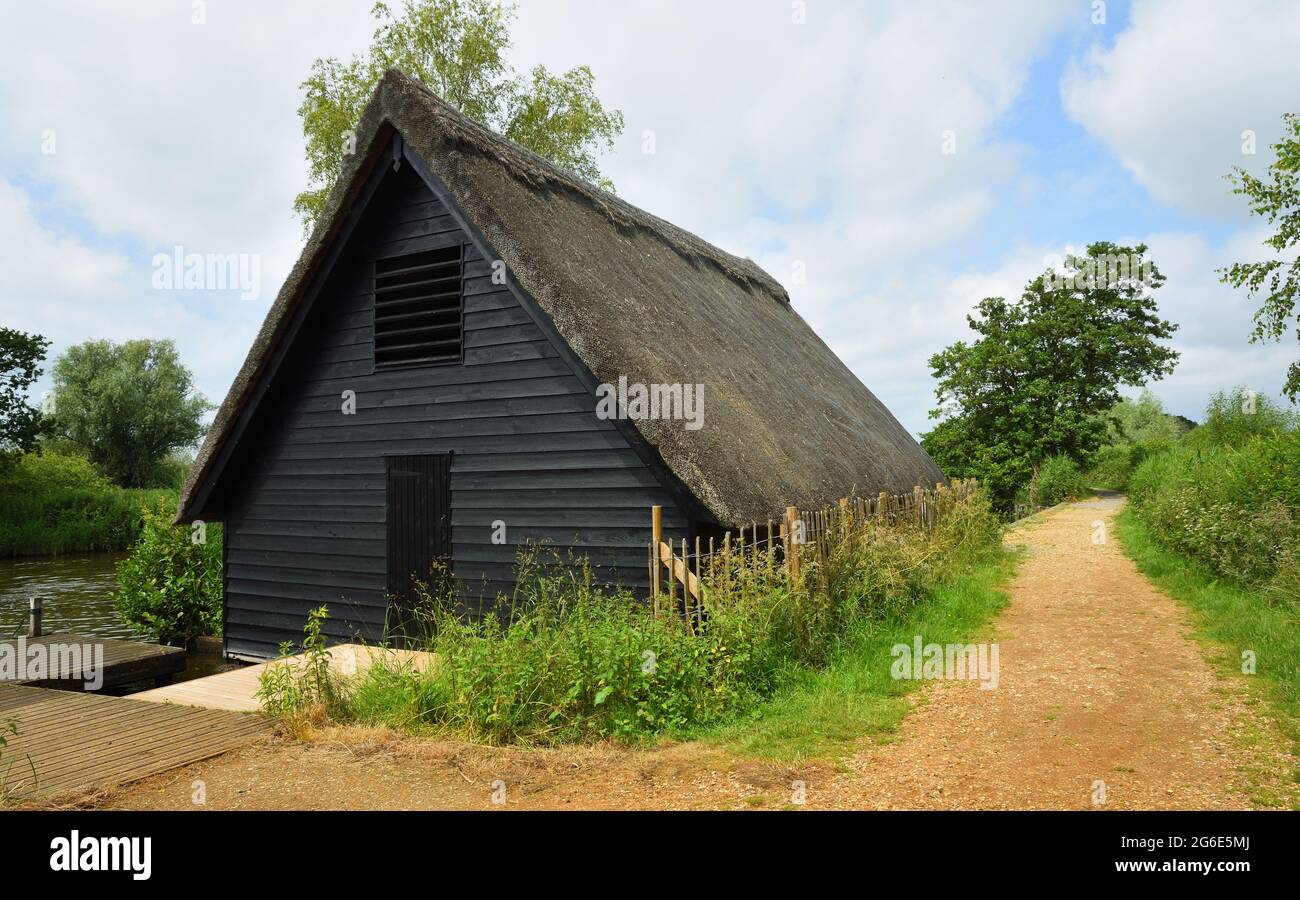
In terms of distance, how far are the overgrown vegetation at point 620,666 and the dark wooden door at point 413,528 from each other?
2.02 m

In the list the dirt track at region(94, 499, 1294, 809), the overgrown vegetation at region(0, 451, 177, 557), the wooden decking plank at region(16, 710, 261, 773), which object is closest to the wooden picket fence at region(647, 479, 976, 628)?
the dirt track at region(94, 499, 1294, 809)

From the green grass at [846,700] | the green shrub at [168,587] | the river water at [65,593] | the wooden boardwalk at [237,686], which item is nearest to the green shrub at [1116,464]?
the green grass at [846,700]

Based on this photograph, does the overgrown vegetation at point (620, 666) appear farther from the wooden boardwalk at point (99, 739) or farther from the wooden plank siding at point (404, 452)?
the wooden plank siding at point (404, 452)

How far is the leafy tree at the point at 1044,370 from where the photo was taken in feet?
113

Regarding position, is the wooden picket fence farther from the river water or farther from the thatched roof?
the river water

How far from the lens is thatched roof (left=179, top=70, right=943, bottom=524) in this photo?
27.7 ft

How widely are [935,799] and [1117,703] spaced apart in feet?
10.0

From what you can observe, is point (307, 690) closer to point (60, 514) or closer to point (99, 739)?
point (99, 739)

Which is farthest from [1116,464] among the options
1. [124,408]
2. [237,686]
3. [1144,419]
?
[124,408]

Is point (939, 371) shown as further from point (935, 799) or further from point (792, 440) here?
point (935, 799)

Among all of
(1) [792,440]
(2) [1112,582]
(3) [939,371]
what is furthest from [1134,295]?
(1) [792,440]

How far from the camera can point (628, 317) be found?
953cm

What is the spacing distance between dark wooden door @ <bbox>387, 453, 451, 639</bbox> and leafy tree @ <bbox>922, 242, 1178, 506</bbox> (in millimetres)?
28651

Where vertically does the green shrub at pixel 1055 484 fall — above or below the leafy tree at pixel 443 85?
below
